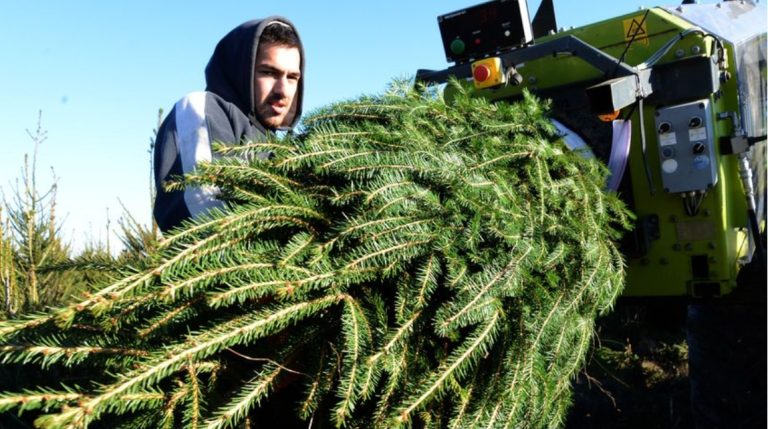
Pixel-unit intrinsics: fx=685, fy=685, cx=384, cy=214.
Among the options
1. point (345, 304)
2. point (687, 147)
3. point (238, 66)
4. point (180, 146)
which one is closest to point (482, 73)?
point (687, 147)

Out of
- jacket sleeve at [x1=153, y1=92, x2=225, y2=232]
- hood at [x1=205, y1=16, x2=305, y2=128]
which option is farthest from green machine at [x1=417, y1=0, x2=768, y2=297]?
jacket sleeve at [x1=153, y1=92, x2=225, y2=232]

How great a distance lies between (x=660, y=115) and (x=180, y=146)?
2273 millimetres

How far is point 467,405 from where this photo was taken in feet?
6.07

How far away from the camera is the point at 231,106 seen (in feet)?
8.02

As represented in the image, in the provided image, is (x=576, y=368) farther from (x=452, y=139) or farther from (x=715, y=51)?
(x=715, y=51)

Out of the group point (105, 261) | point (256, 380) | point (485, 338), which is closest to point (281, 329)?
point (256, 380)

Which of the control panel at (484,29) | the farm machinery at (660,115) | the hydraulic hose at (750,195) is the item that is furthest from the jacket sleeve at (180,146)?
the hydraulic hose at (750,195)

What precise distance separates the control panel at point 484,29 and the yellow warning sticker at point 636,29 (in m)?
0.54

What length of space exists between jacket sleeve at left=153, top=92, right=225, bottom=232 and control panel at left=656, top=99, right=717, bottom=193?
2107 millimetres

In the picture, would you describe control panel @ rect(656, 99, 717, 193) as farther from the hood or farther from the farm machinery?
the hood

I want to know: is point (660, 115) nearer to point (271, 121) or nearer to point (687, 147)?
point (687, 147)

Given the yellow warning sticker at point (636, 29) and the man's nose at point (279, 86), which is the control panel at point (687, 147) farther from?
the man's nose at point (279, 86)

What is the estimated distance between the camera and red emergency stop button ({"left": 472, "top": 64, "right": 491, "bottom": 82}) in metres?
3.37

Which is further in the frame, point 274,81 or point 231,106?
point 274,81
